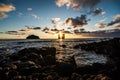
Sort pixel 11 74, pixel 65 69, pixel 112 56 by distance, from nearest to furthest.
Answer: pixel 11 74, pixel 65 69, pixel 112 56

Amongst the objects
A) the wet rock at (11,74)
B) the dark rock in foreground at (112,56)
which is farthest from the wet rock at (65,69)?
the wet rock at (11,74)

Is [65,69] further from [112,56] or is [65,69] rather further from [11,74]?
[112,56]

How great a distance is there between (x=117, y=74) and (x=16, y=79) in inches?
292

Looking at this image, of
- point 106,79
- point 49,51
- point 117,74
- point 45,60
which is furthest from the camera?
point 49,51

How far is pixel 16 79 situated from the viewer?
9695 millimetres

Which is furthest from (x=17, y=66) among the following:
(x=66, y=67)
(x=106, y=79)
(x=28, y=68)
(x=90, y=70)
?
(x=106, y=79)

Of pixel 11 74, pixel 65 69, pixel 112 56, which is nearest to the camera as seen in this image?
pixel 11 74

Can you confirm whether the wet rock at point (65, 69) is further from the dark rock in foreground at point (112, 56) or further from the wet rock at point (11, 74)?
the wet rock at point (11, 74)

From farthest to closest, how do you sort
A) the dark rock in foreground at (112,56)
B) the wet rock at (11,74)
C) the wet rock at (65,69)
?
the wet rock at (65,69), the wet rock at (11,74), the dark rock in foreground at (112,56)

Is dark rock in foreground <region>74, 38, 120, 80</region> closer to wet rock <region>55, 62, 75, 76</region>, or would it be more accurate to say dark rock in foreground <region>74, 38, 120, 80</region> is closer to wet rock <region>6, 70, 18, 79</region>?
wet rock <region>55, 62, 75, 76</region>

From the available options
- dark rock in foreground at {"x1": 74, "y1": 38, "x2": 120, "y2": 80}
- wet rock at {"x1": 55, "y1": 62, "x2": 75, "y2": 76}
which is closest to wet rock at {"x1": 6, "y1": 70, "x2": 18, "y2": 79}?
wet rock at {"x1": 55, "y1": 62, "x2": 75, "y2": 76}

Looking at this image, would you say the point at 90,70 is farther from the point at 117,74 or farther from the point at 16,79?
the point at 16,79

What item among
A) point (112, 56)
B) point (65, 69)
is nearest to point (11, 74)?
point (65, 69)

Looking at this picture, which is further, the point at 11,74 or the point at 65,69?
the point at 65,69
